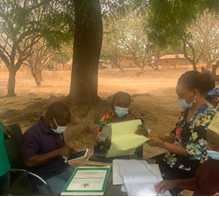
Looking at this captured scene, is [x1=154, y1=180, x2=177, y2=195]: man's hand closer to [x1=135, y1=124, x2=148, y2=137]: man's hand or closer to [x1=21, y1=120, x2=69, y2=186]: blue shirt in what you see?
[x1=135, y1=124, x2=148, y2=137]: man's hand

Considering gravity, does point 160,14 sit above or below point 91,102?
above

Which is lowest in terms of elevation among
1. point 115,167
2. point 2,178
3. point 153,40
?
point 2,178

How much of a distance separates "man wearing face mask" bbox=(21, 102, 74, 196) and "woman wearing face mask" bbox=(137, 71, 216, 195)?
3.11 ft

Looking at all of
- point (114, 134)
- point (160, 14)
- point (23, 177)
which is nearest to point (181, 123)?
point (114, 134)

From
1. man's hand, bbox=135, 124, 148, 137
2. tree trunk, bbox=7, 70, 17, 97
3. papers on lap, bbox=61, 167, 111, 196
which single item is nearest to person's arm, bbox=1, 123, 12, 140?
papers on lap, bbox=61, 167, 111, 196

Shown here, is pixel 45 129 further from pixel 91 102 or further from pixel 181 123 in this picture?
pixel 91 102

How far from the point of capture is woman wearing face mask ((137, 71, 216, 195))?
2.06 m

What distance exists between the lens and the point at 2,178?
2.04 m

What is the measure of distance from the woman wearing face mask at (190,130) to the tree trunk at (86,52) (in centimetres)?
401

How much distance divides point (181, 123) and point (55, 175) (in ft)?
4.92

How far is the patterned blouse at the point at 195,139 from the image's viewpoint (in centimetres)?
205

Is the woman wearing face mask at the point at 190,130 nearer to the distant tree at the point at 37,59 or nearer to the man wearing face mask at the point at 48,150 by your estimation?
the man wearing face mask at the point at 48,150

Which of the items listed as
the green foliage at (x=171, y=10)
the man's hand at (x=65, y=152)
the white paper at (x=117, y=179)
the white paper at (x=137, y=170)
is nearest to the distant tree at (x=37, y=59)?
the green foliage at (x=171, y=10)

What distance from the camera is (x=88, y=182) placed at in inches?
61.9
